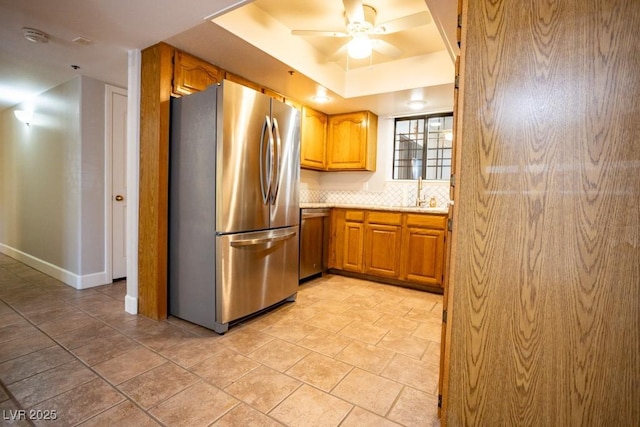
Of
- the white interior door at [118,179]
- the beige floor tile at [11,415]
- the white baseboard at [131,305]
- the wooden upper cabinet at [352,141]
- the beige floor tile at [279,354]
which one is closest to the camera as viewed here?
the beige floor tile at [11,415]

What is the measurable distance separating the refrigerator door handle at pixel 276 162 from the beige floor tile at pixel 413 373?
5.12 ft

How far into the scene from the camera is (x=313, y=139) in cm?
414

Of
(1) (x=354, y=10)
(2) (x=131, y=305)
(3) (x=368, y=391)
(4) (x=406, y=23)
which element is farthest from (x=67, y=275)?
(4) (x=406, y=23)

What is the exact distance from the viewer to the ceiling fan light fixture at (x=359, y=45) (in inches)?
94.3

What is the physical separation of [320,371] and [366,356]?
0.37 meters

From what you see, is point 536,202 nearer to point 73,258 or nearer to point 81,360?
point 81,360

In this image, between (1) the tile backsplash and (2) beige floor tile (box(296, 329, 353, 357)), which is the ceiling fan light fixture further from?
(2) beige floor tile (box(296, 329, 353, 357))

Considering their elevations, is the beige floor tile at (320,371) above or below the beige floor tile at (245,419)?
below

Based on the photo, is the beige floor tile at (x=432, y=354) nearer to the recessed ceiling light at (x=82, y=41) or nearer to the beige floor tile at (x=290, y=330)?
the beige floor tile at (x=290, y=330)

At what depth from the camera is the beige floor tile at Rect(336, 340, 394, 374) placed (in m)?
1.91

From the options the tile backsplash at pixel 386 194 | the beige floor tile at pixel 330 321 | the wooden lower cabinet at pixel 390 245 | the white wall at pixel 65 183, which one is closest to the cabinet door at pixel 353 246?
the wooden lower cabinet at pixel 390 245

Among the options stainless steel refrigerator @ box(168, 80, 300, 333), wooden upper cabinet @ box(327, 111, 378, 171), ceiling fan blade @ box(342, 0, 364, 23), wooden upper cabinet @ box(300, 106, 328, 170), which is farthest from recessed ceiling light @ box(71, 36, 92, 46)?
wooden upper cabinet @ box(327, 111, 378, 171)

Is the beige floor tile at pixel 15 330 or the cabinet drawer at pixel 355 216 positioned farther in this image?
the cabinet drawer at pixel 355 216

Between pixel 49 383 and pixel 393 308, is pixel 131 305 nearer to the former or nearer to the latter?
pixel 49 383
